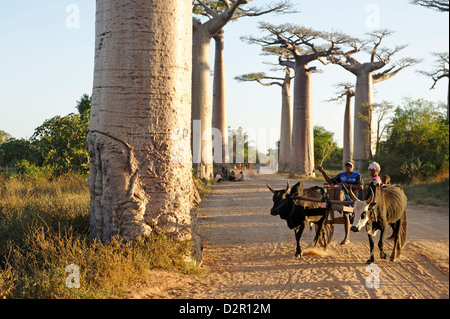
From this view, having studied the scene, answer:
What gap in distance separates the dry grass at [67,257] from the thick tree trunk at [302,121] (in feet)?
56.6

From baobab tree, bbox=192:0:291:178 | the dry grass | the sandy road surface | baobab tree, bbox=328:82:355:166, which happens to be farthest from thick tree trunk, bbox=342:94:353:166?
→ the dry grass

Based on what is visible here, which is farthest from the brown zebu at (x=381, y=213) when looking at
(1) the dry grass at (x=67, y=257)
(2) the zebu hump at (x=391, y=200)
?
(1) the dry grass at (x=67, y=257)

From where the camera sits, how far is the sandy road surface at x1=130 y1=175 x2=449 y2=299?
4.57 metres

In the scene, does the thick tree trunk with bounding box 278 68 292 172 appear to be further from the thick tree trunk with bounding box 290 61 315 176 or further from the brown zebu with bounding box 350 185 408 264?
the brown zebu with bounding box 350 185 408 264

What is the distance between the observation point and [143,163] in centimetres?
538

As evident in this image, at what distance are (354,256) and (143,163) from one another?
120 inches

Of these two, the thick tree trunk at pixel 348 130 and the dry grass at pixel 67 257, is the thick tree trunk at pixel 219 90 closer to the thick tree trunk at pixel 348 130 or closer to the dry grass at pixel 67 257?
the thick tree trunk at pixel 348 130

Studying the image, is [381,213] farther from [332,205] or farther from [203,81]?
[203,81]

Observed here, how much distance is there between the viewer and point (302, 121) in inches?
898

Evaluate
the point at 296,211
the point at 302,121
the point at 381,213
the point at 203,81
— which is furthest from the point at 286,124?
the point at 381,213

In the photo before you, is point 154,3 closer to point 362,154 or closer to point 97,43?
point 97,43

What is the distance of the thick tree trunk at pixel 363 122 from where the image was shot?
2725 cm

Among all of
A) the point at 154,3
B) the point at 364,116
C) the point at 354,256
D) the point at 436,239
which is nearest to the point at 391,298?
the point at 354,256

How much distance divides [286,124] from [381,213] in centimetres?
2667
